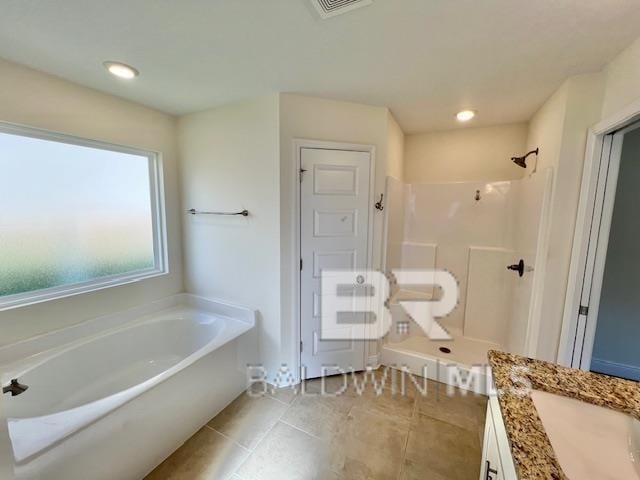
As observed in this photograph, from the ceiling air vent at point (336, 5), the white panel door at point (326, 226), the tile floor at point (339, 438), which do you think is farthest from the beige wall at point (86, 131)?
the ceiling air vent at point (336, 5)

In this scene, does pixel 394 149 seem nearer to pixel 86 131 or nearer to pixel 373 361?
pixel 373 361

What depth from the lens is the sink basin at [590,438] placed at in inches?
28.2

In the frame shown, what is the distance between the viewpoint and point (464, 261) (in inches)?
108

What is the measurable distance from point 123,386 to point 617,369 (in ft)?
13.1

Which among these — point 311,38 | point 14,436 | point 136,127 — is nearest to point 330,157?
point 311,38

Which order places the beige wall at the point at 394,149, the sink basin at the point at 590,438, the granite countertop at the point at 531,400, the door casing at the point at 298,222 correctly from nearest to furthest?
the granite countertop at the point at 531,400 < the sink basin at the point at 590,438 < the door casing at the point at 298,222 < the beige wall at the point at 394,149

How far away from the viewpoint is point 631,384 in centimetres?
89

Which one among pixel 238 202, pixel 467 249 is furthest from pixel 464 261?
pixel 238 202

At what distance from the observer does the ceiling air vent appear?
3.40 feet

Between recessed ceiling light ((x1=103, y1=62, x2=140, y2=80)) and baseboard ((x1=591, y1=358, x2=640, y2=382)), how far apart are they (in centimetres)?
410

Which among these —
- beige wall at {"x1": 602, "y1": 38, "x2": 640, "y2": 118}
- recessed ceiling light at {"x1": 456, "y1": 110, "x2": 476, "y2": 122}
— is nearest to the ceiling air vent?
beige wall at {"x1": 602, "y1": 38, "x2": 640, "y2": 118}

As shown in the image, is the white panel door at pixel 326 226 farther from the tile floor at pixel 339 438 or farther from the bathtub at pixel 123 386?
the bathtub at pixel 123 386

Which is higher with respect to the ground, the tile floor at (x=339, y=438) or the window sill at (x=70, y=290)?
the window sill at (x=70, y=290)

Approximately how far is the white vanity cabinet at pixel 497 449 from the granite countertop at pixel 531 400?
2.7 inches
